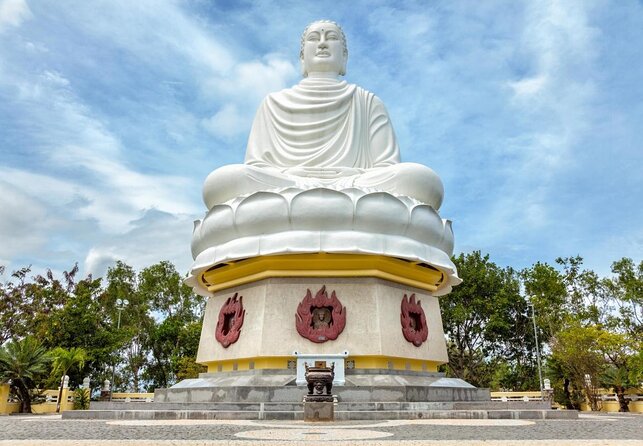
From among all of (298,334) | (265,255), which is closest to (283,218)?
(265,255)

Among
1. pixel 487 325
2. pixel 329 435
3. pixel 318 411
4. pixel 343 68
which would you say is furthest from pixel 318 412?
pixel 487 325

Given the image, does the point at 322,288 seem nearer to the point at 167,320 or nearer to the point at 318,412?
the point at 318,412

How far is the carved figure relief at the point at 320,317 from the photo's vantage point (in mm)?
11367

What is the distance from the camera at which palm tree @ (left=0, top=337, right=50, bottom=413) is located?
56.4ft

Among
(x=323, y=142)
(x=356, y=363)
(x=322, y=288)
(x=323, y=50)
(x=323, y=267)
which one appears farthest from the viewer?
(x=323, y=50)

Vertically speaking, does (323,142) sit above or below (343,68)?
below

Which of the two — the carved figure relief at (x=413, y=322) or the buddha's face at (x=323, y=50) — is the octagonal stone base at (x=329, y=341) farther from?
the buddha's face at (x=323, y=50)

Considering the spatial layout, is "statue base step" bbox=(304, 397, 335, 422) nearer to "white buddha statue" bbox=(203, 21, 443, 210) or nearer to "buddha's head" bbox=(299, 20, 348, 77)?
"white buddha statue" bbox=(203, 21, 443, 210)

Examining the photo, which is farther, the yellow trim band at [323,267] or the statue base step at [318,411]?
the yellow trim band at [323,267]

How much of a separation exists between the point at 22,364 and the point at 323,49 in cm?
1305

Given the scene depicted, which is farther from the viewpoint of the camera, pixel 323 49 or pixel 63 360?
pixel 63 360

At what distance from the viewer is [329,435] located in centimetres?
584

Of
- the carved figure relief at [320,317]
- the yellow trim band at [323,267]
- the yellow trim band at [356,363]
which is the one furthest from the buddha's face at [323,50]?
the yellow trim band at [356,363]

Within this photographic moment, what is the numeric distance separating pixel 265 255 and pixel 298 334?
5.64 ft
